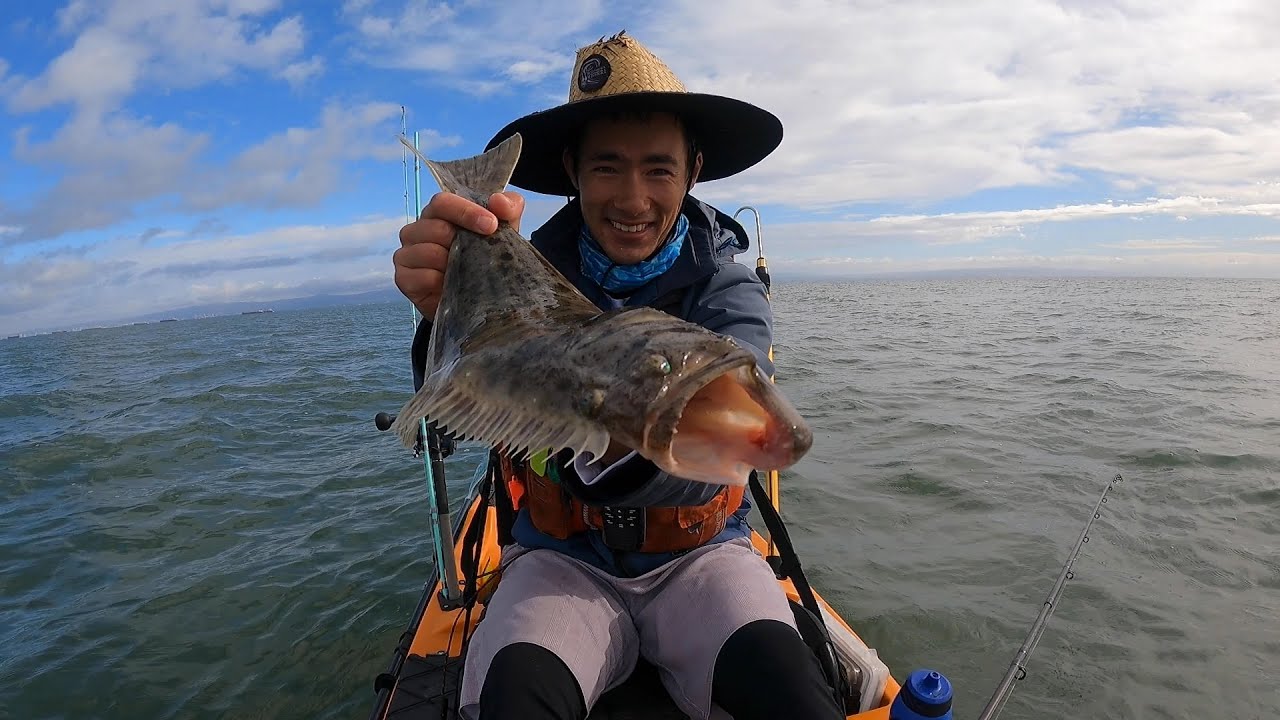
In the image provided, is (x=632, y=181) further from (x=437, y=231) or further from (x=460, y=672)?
(x=460, y=672)

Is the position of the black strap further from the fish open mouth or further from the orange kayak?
the fish open mouth

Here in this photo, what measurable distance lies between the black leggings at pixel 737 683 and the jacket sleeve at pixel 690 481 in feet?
2.21

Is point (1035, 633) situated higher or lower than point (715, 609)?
lower

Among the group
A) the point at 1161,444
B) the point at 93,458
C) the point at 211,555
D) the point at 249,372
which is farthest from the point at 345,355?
the point at 1161,444

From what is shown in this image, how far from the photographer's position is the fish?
154 cm

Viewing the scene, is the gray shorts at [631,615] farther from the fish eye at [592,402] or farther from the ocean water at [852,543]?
the ocean water at [852,543]

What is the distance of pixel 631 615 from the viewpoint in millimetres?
3121

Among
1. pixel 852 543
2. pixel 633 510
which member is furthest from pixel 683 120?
pixel 852 543

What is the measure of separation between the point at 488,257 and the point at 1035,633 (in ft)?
14.9

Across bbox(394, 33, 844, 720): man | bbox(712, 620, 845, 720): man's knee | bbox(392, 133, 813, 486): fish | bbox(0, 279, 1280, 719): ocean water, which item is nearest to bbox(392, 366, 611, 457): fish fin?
bbox(392, 133, 813, 486): fish

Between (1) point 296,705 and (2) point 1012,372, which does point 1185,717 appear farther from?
(2) point 1012,372

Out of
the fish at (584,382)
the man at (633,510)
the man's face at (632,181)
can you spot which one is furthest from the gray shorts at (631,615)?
the man's face at (632,181)

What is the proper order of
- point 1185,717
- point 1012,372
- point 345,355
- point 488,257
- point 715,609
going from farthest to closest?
point 345,355 < point 1012,372 < point 1185,717 < point 715,609 < point 488,257

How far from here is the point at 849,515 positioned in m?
8.52
